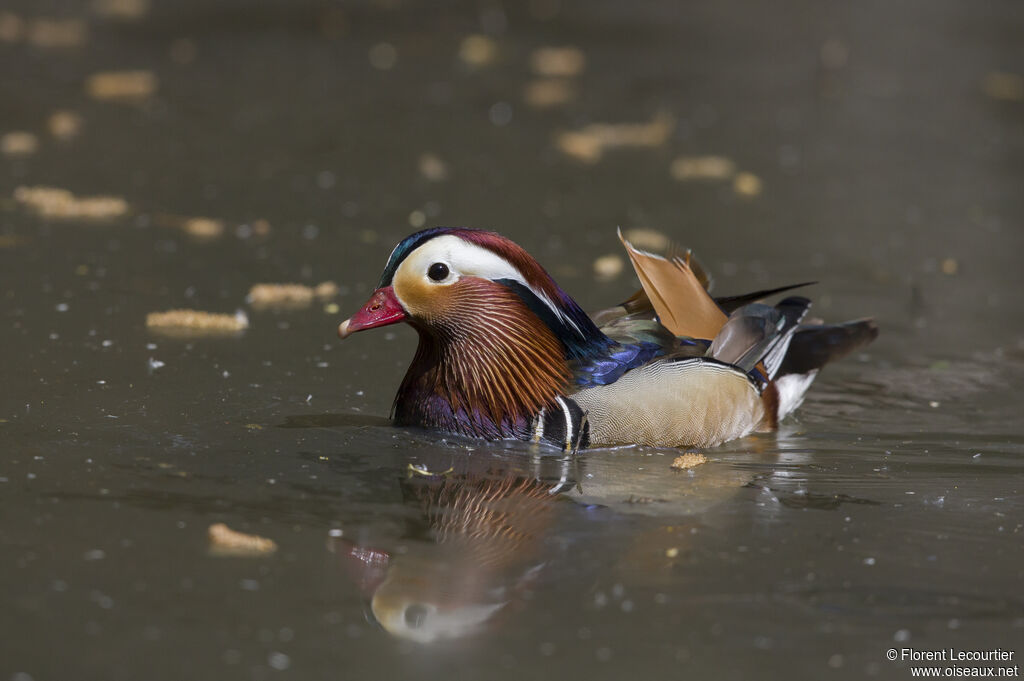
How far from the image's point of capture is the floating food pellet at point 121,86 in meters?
11.5

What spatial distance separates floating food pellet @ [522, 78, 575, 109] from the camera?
1194cm

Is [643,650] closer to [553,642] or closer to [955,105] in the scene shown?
[553,642]

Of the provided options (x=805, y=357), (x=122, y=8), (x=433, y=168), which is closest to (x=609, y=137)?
(x=433, y=168)

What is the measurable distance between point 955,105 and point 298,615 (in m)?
9.53

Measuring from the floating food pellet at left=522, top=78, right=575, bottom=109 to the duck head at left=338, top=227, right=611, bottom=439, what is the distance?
632cm

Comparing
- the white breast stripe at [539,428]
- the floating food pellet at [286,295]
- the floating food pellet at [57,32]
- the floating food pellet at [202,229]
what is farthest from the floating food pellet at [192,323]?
the floating food pellet at [57,32]

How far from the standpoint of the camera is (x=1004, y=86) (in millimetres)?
12789

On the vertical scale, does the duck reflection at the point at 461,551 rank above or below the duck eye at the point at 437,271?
below

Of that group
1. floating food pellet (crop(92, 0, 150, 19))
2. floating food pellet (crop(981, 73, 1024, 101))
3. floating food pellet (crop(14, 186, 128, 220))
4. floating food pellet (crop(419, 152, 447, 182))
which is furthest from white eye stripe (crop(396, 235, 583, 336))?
floating food pellet (crop(92, 0, 150, 19))

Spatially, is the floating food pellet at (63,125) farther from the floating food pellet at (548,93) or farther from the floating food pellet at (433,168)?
the floating food pellet at (548,93)

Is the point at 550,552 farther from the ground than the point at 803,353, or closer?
closer

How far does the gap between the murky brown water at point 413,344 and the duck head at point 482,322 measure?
0.55ft

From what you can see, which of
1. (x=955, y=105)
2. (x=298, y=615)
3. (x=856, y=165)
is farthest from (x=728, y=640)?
(x=955, y=105)

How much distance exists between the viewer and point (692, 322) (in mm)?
6031
